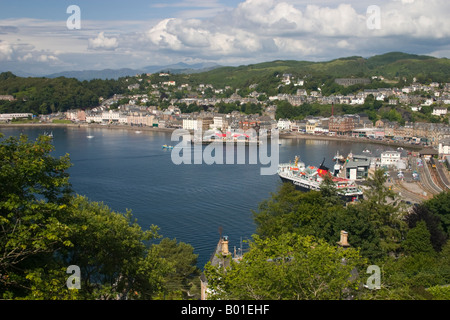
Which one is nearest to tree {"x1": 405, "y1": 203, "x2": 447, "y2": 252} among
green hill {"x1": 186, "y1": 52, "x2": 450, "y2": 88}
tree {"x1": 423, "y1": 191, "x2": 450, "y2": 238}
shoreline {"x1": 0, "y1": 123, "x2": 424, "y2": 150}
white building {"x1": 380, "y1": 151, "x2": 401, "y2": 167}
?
tree {"x1": 423, "y1": 191, "x2": 450, "y2": 238}

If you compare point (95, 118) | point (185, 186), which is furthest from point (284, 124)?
point (185, 186)

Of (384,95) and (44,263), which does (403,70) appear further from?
(44,263)

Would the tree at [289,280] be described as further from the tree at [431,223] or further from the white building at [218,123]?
the white building at [218,123]

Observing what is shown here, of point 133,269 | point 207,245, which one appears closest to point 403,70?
point 207,245

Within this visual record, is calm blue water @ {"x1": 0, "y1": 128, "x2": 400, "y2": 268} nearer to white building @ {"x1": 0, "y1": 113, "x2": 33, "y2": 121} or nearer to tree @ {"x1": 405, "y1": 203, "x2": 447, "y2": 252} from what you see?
tree @ {"x1": 405, "y1": 203, "x2": 447, "y2": 252}

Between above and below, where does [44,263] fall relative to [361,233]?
above

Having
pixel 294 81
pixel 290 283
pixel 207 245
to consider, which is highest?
pixel 294 81
